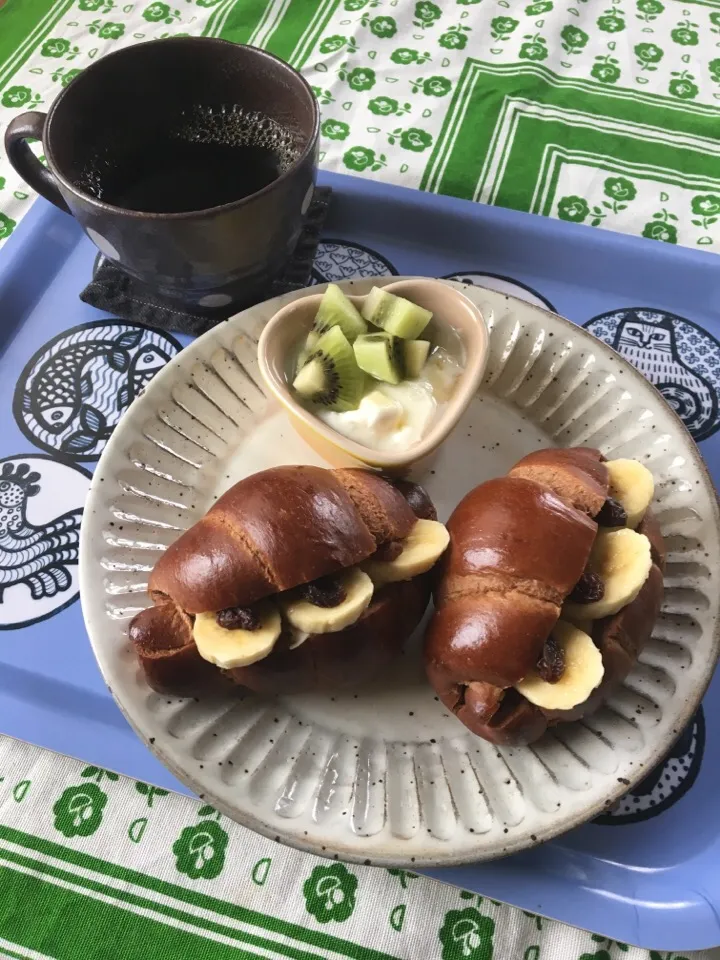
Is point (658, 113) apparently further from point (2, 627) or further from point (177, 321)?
point (2, 627)

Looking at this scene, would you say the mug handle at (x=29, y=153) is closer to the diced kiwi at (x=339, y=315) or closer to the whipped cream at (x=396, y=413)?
the diced kiwi at (x=339, y=315)

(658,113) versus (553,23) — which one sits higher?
(553,23)

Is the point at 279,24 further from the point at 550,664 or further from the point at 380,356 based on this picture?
the point at 550,664

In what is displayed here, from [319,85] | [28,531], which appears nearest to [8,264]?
[28,531]

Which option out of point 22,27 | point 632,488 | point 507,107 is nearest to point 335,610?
point 632,488

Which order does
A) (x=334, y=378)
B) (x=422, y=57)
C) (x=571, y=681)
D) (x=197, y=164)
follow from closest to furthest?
1. (x=571, y=681)
2. (x=334, y=378)
3. (x=197, y=164)
4. (x=422, y=57)

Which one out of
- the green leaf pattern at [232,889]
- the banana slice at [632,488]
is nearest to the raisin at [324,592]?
the green leaf pattern at [232,889]
